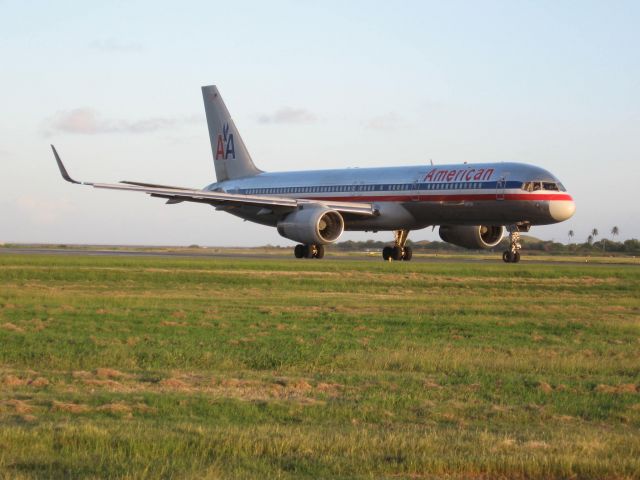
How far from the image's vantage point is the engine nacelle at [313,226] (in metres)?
44.5

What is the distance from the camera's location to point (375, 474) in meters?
8.17

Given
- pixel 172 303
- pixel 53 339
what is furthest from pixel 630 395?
pixel 172 303

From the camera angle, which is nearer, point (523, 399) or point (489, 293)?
point (523, 399)

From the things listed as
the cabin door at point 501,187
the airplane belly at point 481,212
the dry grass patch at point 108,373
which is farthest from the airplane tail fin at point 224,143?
the dry grass patch at point 108,373

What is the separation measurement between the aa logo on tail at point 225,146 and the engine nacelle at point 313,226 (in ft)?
37.6

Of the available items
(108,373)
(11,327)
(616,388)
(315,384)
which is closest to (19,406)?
(108,373)

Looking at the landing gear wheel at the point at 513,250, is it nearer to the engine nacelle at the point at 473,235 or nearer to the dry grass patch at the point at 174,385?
the engine nacelle at the point at 473,235

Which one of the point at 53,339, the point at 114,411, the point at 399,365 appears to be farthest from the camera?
the point at 53,339

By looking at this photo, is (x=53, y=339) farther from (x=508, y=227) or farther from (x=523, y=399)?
(x=508, y=227)

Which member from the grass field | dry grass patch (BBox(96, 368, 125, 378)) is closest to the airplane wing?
the grass field

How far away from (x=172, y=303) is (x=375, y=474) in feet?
54.5

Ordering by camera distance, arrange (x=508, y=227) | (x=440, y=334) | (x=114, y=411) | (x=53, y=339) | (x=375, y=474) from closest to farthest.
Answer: (x=375, y=474)
(x=114, y=411)
(x=53, y=339)
(x=440, y=334)
(x=508, y=227)

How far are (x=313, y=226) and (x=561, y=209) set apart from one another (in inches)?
410

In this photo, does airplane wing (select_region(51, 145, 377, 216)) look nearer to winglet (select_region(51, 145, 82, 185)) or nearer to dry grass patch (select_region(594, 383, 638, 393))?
winglet (select_region(51, 145, 82, 185))
